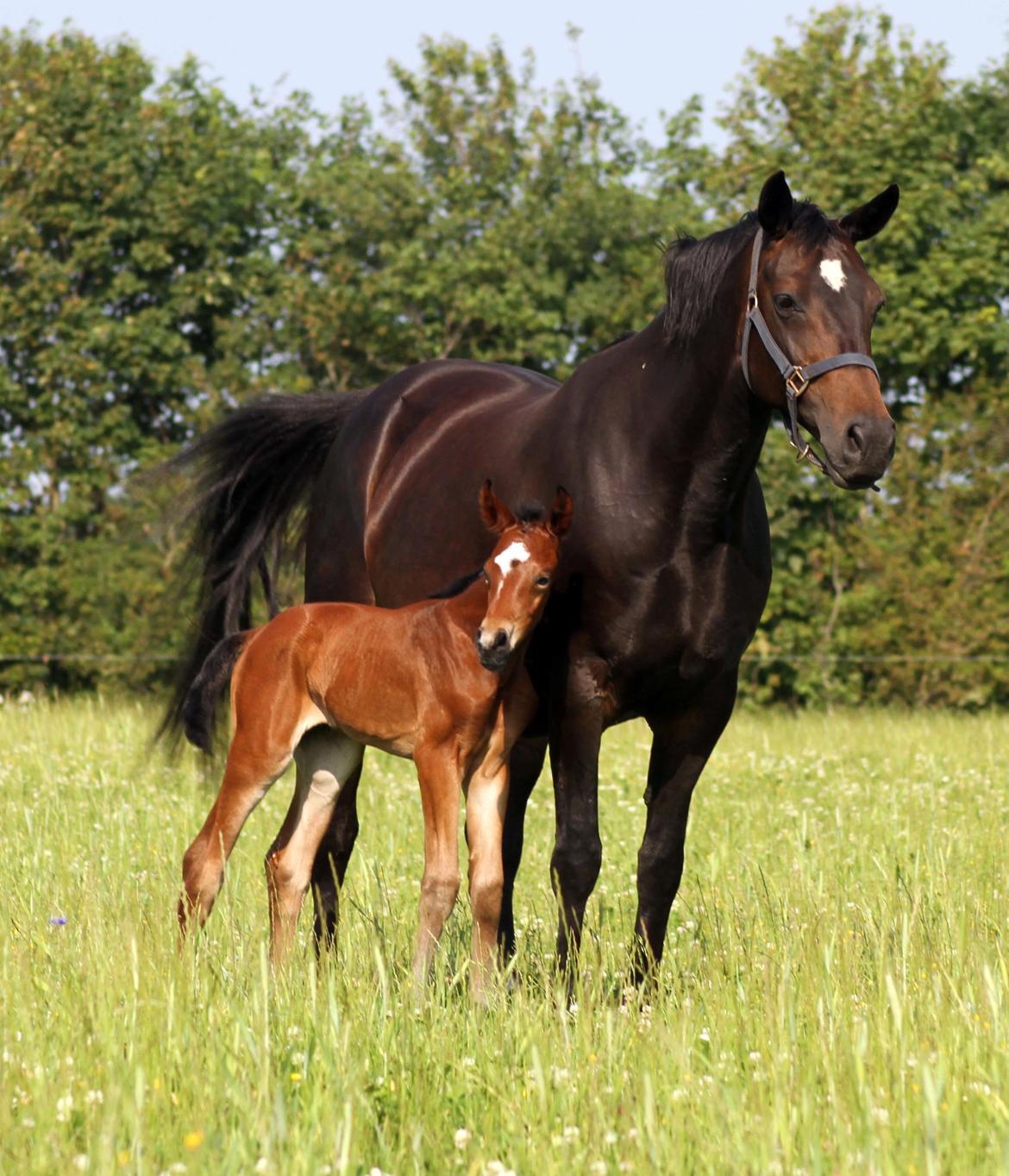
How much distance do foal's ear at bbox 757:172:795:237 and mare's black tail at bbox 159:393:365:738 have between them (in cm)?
291

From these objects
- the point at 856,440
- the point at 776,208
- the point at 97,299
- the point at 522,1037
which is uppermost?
the point at 97,299

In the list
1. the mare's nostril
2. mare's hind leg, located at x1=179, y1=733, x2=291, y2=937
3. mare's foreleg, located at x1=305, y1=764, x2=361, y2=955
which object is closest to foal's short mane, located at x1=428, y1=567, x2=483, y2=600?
mare's hind leg, located at x1=179, y1=733, x2=291, y2=937

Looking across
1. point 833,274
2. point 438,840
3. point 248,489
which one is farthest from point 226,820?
point 248,489

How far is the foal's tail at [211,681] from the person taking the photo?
4.88 m

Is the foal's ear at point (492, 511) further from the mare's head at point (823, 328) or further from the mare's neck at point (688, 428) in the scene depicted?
the mare's head at point (823, 328)

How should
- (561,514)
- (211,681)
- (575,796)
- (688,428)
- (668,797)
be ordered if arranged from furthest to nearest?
(211,681) → (668,797) → (575,796) → (688,428) → (561,514)

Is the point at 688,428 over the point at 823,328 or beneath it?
beneath

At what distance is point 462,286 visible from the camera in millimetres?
16906

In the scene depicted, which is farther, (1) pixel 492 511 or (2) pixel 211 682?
(2) pixel 211 682

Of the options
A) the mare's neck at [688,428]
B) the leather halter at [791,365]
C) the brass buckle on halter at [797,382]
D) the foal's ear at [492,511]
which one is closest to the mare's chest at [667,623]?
the mare's neck at [688,428]

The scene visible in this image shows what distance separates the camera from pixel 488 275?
1725 cm

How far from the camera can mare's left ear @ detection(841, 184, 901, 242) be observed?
4.31 m

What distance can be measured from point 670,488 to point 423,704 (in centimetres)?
92

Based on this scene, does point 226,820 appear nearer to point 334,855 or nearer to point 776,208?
point 334,855
